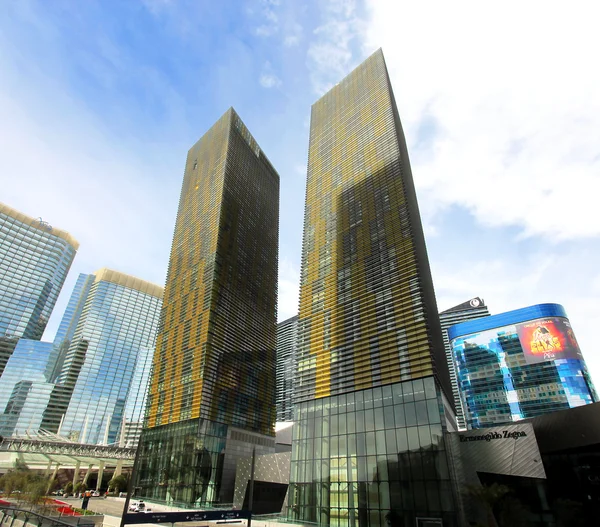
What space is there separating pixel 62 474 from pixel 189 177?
302 feet

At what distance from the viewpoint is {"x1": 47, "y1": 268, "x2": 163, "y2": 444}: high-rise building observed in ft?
555

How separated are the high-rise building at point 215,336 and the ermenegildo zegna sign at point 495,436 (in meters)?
35.1

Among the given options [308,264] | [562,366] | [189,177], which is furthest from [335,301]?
[562,366]

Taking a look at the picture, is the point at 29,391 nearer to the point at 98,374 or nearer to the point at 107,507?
the point at 98,374

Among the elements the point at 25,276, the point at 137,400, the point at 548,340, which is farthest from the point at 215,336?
the point at 25,276

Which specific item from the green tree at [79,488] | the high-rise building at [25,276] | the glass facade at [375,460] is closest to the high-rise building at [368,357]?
the glass facade at [375,460]

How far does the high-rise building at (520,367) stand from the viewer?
115562 millimetres

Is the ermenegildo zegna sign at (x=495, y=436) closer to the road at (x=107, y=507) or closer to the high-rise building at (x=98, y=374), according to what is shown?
the road at (x=107, y=507)

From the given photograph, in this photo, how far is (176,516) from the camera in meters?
24.8

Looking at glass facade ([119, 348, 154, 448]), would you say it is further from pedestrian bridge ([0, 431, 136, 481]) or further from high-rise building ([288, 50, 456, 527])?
high-rise building ([288, 50, 456, 527])

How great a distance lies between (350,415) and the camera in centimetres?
4178

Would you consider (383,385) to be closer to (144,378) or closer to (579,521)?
(579,521)

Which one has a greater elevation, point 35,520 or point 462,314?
point 462,314

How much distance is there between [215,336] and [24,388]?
525 feet
